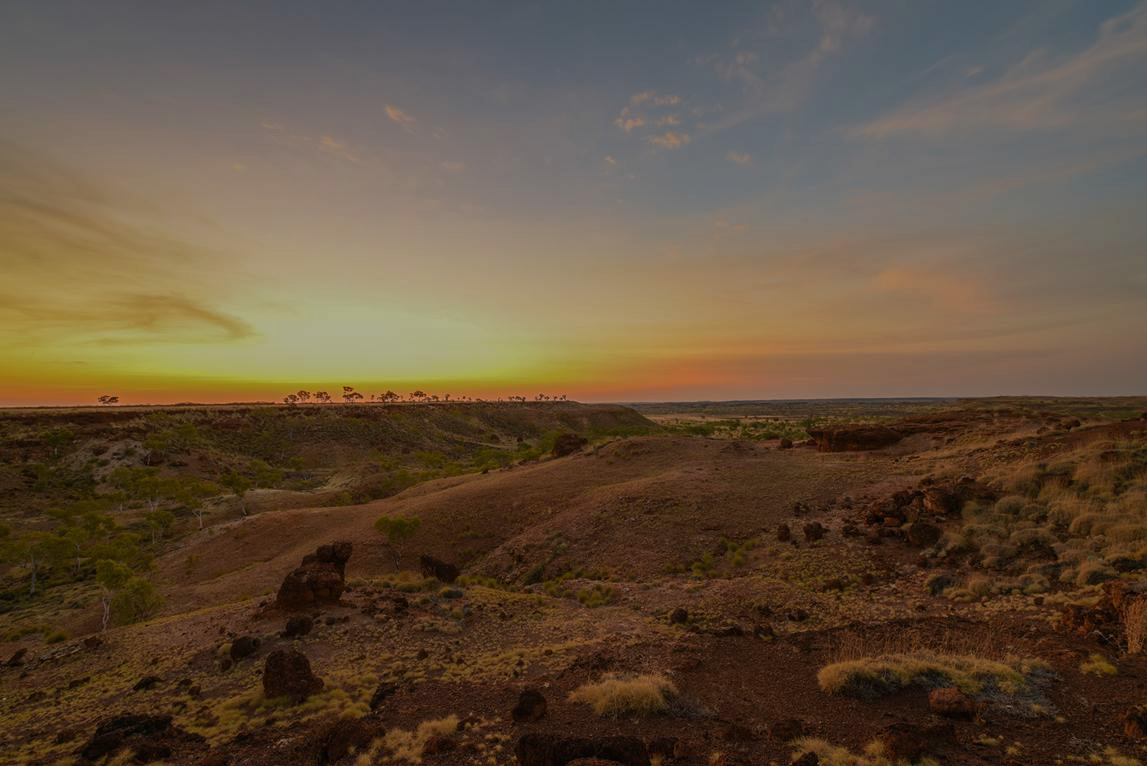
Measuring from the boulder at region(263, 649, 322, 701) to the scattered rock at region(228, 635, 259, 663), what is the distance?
3.43 m

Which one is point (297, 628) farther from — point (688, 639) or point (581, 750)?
point (688, 639)

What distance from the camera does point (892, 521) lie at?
860 inches

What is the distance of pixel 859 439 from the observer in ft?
136

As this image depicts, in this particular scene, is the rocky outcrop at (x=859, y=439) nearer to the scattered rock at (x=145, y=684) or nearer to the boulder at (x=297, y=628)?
the boulder at (x=297, y=628)

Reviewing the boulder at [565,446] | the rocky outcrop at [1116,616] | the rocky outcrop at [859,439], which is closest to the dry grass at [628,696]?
the rocky outcrop at [1116,616]

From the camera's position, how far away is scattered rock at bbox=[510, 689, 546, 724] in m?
10.1

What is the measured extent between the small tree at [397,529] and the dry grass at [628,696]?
68.8 ft

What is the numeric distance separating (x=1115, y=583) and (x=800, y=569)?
906 cm

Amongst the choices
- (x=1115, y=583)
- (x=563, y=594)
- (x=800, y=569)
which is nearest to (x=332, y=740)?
(x=563, y=594)

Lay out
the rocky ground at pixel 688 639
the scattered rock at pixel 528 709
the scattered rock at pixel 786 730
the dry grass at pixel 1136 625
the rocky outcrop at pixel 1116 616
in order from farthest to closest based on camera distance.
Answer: the rocky outcrop at pixel 1116 616
the dry grass at pixel 1136 625
the scattered rock at pixel 528 709
the rocky ground at pixel 688 639
the scattered rock at pixel 786 730

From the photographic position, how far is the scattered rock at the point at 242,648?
49.6 feet

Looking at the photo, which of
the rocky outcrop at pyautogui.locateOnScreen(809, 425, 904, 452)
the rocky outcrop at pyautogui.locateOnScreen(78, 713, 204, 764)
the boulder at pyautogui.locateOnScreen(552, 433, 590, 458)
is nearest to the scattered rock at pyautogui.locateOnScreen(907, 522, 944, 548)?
the rocky outcrop at pyautogui.locateOnScreen(809, 425, 904, 452)

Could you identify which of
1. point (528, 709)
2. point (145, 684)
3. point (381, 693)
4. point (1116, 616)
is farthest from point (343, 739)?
point (1116, 616)

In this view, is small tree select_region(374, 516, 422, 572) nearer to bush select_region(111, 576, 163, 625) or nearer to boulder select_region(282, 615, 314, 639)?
bush select_region(111, 576, 163, 625)
